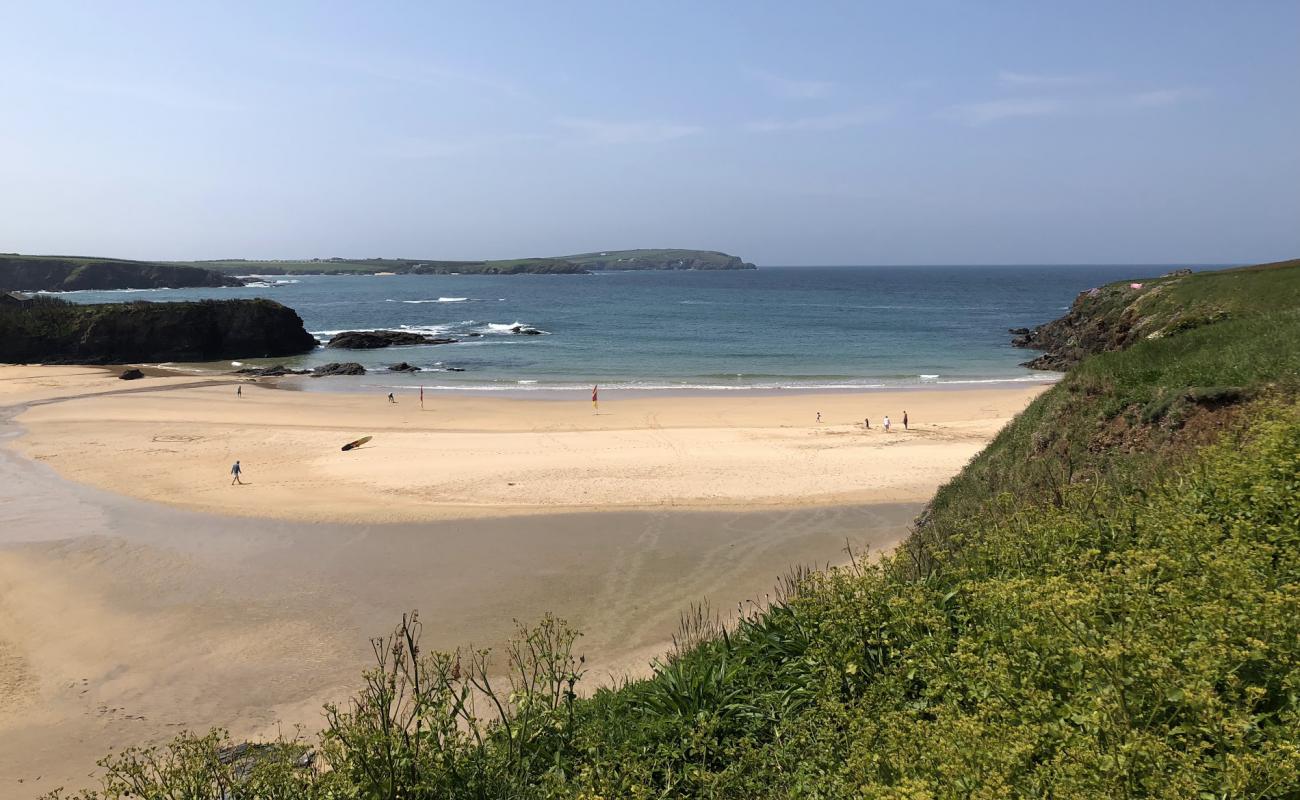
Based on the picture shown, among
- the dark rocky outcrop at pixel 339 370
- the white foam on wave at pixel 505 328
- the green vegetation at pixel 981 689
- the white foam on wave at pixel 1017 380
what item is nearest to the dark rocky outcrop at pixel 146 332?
the dark rocky outcrop at pixel 339 370

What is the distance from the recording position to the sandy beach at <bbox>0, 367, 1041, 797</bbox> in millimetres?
10836

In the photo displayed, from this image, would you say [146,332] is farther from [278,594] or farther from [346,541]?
[278,594]

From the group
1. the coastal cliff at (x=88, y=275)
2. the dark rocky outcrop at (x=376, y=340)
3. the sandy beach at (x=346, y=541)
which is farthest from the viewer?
the coastal cliff at (x=88, y=275)

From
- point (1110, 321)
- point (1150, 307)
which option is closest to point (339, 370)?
point (1150, 307)

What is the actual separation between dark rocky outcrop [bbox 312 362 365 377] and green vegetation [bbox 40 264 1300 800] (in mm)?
41597

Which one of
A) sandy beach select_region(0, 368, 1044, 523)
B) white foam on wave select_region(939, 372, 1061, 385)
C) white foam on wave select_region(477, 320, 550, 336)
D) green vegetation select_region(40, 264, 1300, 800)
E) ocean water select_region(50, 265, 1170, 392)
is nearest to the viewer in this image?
green vegetation select_region(40, 264, 1300, 800)

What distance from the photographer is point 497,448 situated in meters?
25.6

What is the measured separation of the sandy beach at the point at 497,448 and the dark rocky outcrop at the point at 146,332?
1521 centimetres

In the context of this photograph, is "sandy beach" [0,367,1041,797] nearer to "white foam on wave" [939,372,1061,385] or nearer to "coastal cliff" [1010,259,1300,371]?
"coastal cliff" [1010,259,1300,371]

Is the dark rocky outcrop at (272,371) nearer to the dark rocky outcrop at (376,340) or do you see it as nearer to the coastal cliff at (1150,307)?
the dark rocky outcrop at (376,340)

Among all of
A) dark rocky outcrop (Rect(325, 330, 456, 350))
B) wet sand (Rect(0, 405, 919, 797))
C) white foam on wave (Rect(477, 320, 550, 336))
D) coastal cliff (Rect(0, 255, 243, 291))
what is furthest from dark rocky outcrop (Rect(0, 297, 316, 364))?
coastal cliff (Rect(0, 255, 243, 291))

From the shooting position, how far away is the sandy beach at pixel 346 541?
427 inches

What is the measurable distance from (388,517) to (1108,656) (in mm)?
16528

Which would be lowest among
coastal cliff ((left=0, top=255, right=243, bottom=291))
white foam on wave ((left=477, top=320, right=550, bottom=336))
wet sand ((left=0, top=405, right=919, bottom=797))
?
wet sand ((left=0, top=405, right=919, bottom=797))
